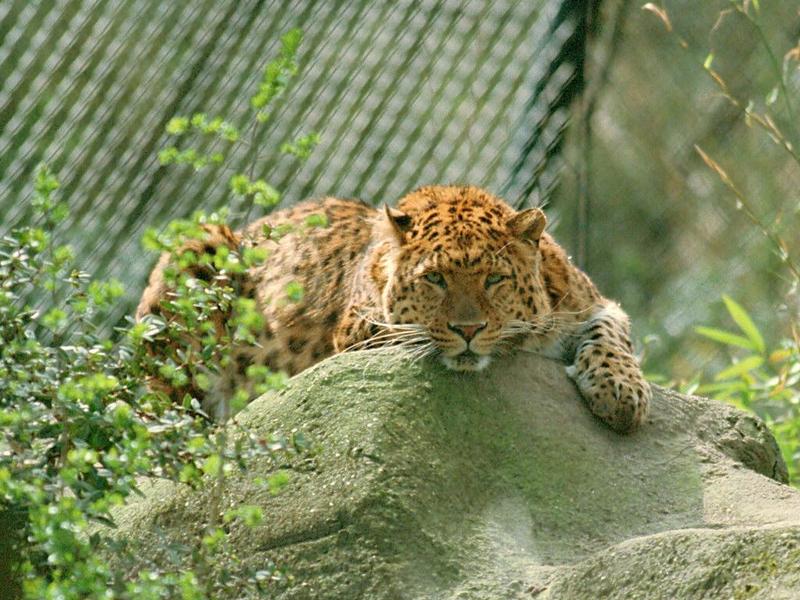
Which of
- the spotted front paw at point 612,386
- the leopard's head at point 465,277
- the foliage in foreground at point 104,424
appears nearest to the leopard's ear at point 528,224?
the leopard's head at point 465,277

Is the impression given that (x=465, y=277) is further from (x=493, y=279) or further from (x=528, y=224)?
(x=528, y=224)

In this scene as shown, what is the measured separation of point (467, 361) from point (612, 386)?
548 mm

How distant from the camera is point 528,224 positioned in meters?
6.52

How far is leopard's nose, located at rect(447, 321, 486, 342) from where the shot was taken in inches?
239

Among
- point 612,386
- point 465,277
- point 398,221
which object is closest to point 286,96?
point 398,221

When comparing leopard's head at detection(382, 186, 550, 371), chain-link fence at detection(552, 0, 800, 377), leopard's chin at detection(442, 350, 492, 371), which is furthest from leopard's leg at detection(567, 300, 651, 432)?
chain-link fence at detection(552, 0, 800, 377)

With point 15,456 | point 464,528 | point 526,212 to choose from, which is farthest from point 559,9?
point 15,456

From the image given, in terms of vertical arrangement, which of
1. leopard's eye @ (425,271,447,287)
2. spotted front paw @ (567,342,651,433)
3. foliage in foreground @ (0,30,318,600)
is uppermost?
spotted front paw @ (567,342,651,433)

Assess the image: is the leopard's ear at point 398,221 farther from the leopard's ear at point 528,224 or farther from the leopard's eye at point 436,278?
the leopard's ear at point 528,224

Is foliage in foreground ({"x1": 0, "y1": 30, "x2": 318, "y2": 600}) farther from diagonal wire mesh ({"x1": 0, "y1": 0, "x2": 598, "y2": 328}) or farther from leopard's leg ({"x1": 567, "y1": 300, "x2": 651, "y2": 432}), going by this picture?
diagonal wire mesh ({"x1": 0, "y1": 0, "x2": 598, "y2": 328})

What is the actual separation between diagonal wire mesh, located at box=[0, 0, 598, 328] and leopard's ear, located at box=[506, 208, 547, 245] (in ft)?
8.06

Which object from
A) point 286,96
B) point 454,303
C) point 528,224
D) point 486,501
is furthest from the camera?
point 286,96

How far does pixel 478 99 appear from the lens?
9.36 meters

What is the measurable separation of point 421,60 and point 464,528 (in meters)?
4.75
